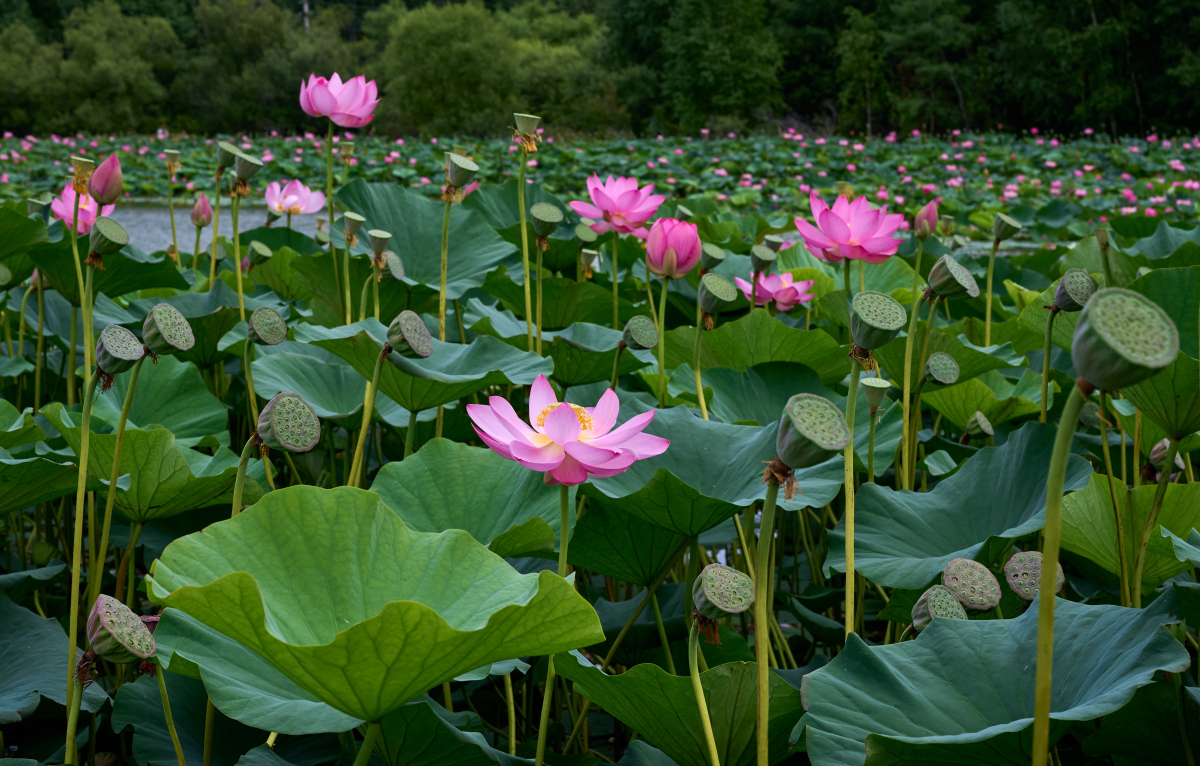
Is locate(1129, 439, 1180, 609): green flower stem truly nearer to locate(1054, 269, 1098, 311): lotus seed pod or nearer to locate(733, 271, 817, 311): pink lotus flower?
locate(1054, 269, 1098, 311): lotus seed pod

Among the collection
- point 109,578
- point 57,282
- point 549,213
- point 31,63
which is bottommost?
point 31,63

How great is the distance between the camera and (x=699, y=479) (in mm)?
772

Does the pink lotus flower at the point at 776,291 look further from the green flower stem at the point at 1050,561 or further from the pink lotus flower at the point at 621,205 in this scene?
the green flower stem at the point at 1050,561

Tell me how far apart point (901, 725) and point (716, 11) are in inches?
690

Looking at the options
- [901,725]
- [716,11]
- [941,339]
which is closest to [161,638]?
[901,725]

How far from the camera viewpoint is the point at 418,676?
1.48ft

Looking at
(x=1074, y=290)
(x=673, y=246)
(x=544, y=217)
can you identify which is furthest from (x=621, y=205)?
(x=1074, y=290)

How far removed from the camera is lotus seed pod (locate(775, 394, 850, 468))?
0.41 m

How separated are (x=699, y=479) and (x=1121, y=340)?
49 cm

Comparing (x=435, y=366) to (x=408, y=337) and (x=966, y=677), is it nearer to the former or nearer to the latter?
(x=408, y=337)

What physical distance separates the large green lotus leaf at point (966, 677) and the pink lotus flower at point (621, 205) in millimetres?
725

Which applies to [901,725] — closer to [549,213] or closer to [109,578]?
[549,213]

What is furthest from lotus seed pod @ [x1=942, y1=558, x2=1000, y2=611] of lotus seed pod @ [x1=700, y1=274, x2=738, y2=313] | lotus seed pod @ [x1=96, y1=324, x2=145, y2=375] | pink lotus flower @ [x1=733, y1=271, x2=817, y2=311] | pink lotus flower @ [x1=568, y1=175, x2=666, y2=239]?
pink lotus flower @ [x1=733, y1=271, x2=817, y2=311]

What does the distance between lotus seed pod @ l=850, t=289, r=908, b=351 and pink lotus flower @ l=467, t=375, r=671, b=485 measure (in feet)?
0.49
